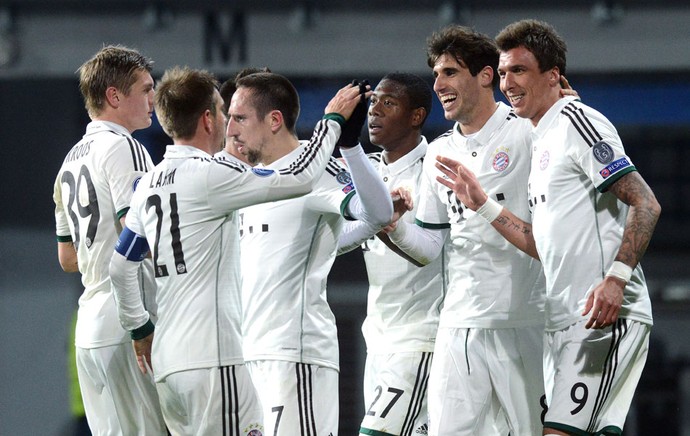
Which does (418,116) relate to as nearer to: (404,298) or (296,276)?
(404,298)

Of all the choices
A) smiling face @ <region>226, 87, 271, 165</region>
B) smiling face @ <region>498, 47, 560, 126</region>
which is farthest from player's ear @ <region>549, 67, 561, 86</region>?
smiling face @ <region>226, 87, 271, 165</region>

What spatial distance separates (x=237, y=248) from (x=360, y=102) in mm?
777

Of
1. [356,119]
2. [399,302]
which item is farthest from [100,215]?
[399,302]

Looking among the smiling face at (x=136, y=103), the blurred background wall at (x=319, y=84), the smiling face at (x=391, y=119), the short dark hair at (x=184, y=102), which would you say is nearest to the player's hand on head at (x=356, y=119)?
the short dark hair at (x=184, y=102)

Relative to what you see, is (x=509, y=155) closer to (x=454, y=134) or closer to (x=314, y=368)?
(x=454, y=134)

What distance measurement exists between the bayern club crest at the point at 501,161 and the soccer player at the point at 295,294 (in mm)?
687

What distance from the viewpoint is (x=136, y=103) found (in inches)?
212

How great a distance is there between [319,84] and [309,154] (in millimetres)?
6273

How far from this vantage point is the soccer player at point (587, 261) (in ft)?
15.0

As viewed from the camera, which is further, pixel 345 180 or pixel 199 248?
pixel 345 180

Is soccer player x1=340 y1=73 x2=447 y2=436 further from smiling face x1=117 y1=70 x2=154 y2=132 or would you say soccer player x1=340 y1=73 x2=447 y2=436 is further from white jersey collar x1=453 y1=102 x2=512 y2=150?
smiling face x1=117 y1=70 x2=154 y2=132

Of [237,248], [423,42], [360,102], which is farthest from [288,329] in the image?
[423,42]

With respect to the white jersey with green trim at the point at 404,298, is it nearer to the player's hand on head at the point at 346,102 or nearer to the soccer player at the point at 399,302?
the soccer player at the point at 399,302

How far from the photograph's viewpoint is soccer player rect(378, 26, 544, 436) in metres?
5.17
